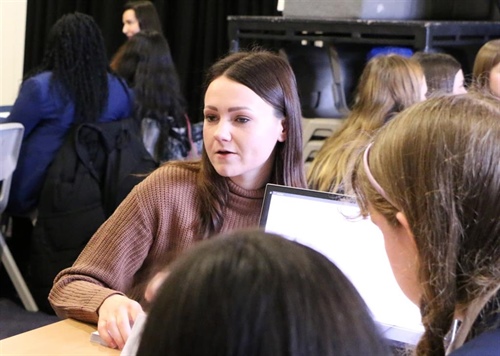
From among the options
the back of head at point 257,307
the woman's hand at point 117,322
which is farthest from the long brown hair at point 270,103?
the back of head at point 257,307

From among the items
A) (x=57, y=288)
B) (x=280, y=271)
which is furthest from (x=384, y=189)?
(x=57, y=288)

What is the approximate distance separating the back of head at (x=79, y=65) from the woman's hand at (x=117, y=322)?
1733 millimetres

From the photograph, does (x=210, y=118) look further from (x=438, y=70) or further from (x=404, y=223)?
(x=438, y=70)

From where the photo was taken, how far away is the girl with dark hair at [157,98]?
132 inches

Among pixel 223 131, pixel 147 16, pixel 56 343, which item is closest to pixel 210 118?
pixel 223 131

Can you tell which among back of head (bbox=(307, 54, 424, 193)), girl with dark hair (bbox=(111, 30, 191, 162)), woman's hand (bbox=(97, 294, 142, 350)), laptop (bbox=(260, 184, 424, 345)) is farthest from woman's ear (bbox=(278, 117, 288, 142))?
girl with dark hair (bbox=(111, 30, 191, 162))

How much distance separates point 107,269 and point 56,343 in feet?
0.63

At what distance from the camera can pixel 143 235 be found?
62.0 inches

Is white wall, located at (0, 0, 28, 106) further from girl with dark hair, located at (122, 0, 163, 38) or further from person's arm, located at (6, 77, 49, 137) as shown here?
girl with dark hair, located at (122, 0, 163, 38)

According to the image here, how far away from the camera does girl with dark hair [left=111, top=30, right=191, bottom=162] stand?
3344 mm

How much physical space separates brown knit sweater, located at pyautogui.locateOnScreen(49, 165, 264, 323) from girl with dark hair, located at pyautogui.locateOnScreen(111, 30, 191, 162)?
5.63ft

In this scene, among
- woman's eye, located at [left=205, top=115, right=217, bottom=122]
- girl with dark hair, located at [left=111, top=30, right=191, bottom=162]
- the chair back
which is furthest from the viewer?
girl with dark hair, located at [left=111, top=30, right=191, bottom=162]

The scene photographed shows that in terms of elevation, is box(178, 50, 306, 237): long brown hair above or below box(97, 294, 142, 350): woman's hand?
above

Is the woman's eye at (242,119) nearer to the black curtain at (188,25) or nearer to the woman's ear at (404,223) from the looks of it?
the woman's ear at (404,223)
